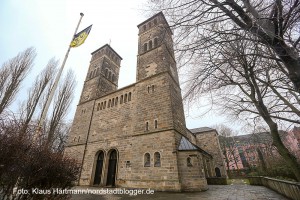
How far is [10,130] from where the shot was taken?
3.87 m

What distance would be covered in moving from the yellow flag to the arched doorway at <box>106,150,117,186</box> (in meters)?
9.90

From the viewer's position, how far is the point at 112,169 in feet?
44.1

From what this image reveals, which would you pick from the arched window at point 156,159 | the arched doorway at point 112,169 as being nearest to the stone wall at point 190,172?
the arched window at point 156,159

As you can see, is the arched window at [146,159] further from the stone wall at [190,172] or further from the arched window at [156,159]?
the stone wall at [190,172]

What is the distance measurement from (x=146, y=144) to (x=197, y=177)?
14.3ft

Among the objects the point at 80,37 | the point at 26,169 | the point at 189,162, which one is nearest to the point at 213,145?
the point at 189,162

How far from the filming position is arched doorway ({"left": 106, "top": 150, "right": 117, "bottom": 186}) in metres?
13.1

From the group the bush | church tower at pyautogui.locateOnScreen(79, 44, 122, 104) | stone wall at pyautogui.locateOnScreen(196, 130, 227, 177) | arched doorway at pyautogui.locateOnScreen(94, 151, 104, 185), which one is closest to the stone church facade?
arched doorway at pyautogui.locateOnScreen(94, 151, 104, 185)

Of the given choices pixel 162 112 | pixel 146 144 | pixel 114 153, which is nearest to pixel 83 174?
pixel 114 153

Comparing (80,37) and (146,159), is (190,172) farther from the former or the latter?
(80,37)

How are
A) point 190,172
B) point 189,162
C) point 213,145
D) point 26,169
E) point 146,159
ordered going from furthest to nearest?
point 213,145
point 146,159
point 189,162
point 190,172
point 26,169

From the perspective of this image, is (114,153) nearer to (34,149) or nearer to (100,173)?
(100,173)

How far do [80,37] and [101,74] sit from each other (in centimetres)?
1124

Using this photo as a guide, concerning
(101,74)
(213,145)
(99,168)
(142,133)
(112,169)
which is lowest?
(112,169)
